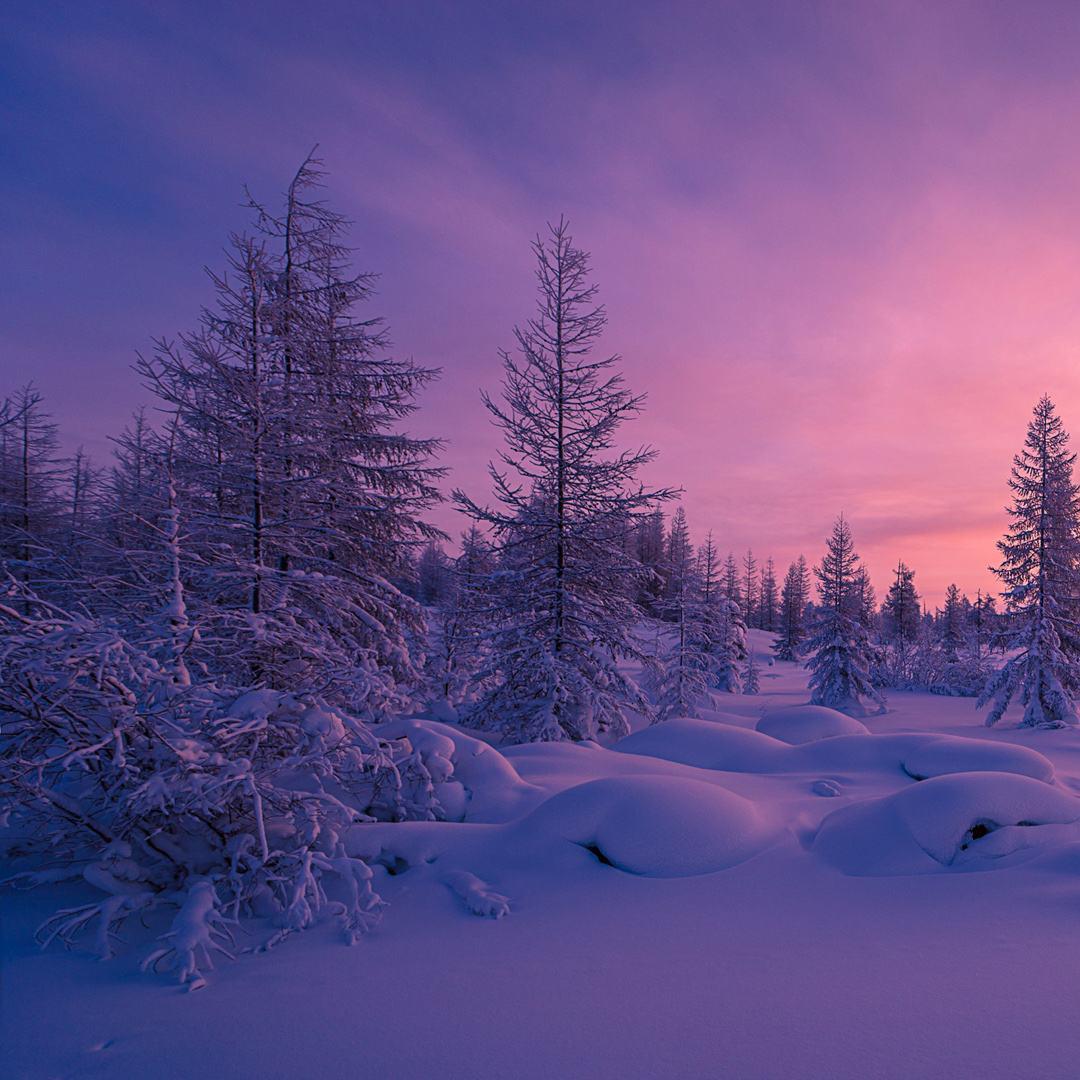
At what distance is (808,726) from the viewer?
38.0 ft

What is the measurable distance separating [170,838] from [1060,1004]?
18.3 feet

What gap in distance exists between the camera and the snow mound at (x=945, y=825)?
421 centimetres

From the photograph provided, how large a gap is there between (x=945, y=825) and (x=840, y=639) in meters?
20.9

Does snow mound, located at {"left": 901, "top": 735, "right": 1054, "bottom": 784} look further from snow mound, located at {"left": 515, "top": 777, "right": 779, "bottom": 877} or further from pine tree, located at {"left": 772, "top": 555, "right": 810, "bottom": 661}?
pine tree, located at {"left": 772, "top": 555, "right": 810, "bottom": 661}

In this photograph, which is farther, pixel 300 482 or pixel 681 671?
pixel 681 671

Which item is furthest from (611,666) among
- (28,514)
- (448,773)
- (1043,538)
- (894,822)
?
(28,514)

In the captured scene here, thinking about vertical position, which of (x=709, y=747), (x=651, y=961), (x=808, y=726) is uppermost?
(x=651, y=961)

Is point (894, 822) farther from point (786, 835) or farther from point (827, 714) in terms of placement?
point (827, 714)

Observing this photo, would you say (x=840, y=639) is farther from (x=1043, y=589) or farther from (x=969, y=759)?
(x=969, y=759)

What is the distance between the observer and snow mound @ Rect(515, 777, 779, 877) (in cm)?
443

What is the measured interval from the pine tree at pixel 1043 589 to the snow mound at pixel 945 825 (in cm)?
1649

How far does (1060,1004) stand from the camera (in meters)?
2.60

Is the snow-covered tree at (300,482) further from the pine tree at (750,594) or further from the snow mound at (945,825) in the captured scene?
the pine tree at (750,594)

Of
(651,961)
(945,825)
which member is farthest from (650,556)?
(651,961)
